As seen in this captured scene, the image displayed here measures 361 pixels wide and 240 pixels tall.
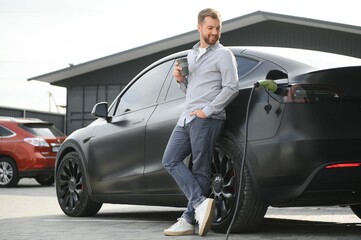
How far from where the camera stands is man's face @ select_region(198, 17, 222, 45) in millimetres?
6539

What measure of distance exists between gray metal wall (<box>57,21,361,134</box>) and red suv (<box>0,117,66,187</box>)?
1074 cm

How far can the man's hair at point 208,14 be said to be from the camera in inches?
257

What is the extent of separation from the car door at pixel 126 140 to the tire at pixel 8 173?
9.10 metres

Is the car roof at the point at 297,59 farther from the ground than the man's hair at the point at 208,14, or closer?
closer

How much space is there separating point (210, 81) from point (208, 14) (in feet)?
1.79

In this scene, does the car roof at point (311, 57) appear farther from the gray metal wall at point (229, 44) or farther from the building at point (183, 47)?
the gray metal wall at point (229, 44)

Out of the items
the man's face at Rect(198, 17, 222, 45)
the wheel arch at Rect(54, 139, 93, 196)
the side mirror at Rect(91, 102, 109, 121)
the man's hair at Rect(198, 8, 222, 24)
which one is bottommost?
the wheel arch at Rect(54, 139, 93, 196)

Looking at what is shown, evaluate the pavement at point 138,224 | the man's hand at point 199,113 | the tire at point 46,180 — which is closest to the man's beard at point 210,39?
the man's hand at point 199,113

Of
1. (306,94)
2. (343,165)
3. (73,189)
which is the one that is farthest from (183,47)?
(343,165)

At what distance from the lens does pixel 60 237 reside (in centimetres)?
685

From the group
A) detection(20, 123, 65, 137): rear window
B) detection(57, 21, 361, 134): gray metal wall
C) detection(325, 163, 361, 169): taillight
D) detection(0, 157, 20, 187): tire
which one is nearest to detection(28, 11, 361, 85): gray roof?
detection(57, 21, 361, 134): gray metal wall

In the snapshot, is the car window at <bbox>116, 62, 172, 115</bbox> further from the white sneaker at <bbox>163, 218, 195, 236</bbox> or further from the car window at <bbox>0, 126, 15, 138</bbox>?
the car window at <bbox>0, 126, 15, 138</bbox>

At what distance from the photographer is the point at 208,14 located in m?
6.54

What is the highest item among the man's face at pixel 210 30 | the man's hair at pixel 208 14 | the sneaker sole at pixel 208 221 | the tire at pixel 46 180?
the man's hair at pixel 208 14
